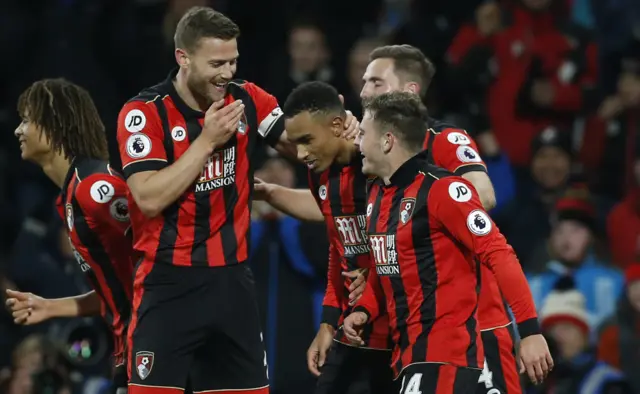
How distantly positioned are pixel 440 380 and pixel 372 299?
0.57m

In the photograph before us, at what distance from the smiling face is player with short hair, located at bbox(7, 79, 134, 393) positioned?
0.65 m

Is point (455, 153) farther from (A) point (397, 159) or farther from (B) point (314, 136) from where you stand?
(B) point (314, 136)

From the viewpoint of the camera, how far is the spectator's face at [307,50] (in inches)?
383

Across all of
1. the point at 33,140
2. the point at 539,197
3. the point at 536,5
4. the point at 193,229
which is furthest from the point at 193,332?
the point at 536,5

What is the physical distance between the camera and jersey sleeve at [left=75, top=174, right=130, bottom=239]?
5.56 m

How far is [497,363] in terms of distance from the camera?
5.69 meters

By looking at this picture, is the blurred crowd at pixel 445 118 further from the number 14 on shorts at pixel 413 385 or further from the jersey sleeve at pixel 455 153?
the number 14 on shorts at pixel 413 385

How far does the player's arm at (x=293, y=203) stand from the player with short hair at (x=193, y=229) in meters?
0.72

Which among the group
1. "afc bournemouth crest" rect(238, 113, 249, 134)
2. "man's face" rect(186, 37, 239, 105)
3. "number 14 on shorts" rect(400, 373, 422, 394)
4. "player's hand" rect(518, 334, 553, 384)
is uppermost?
"man's face" rect(186, 37, 239, 105)

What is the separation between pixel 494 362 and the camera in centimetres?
568

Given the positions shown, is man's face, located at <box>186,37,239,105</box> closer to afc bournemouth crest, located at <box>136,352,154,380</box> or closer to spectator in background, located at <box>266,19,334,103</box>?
afc bournemouth crest, located at <box>136,352,154,380</box>

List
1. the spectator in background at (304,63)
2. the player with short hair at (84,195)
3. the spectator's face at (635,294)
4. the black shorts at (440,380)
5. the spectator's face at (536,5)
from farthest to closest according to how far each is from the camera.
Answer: the spectator's face at (536,5), the spectator in background at (304,63), the spectator's face at (635,294), the player with short hair at (84,195), the black shorts at (440,380)

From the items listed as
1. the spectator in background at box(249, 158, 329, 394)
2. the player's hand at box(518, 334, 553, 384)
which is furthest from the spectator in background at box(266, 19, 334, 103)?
the player's hand at box(518, 334, 553, 384)

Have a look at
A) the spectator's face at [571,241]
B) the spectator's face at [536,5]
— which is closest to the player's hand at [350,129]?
the spectator's face at [571,241]
